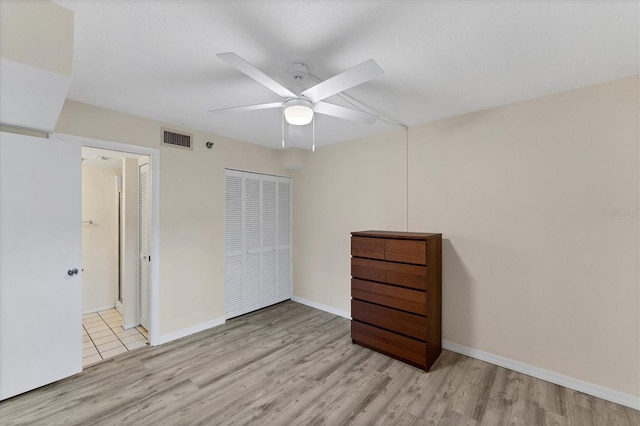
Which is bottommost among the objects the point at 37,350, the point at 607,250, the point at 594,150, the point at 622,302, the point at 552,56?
the point at 37,350

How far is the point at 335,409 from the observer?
203 cm

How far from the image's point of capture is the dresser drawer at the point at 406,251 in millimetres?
2537

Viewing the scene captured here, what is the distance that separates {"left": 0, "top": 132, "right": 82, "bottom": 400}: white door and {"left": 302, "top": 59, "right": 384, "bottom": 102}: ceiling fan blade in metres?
2.22

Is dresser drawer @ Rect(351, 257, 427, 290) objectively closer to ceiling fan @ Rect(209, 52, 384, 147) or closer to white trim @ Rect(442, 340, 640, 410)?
white trim @ Rect(442, 340, 640, 410)

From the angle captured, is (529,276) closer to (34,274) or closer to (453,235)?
(453,235)

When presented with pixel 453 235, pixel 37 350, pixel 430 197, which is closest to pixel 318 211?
pixel 430 197

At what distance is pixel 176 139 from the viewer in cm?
315

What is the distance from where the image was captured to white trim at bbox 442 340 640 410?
6.74 ft

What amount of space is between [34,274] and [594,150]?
4.55m

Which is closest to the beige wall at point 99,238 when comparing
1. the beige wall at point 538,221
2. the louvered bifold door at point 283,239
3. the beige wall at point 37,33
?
the louvered bifold door at point 283,239

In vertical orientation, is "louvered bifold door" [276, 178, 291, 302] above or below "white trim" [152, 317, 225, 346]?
above

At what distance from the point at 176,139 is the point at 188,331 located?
7.44 ft

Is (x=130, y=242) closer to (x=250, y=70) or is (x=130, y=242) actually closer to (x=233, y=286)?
(x=233, y=286)

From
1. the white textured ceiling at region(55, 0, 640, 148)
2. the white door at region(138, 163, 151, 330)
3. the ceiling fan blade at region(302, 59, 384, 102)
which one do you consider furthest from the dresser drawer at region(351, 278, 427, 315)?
the white door at region(138, 163, 151, 330)
